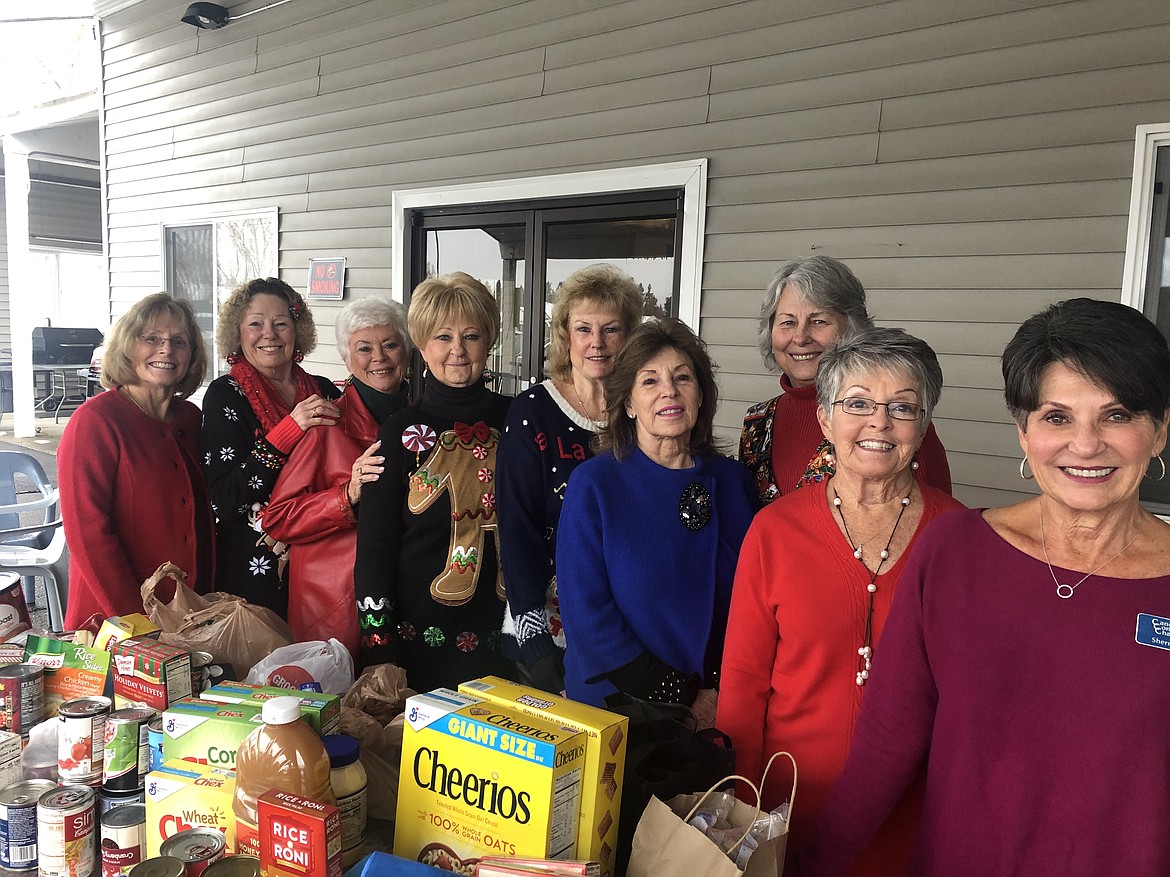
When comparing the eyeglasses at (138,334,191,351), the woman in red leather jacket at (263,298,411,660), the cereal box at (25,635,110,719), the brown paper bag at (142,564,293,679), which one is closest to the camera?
the cereal box at (25,635,110,719)

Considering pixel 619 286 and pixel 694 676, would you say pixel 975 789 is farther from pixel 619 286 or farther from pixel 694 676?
pixel 619 286

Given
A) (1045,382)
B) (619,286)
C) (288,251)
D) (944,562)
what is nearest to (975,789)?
(944,562)

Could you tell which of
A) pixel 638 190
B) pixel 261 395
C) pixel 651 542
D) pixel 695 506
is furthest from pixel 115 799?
pixel 638 190

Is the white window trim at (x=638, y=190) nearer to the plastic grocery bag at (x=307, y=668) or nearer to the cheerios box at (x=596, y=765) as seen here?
the plastic grocery bag at (x=307, y=668)

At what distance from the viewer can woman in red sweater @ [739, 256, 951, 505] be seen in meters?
2.10

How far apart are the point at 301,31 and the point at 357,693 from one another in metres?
5.52

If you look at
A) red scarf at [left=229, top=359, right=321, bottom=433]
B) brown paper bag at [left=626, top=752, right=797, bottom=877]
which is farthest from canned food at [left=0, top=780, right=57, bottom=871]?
red scarf at [left=229, top=359, right=321, bottom=433]

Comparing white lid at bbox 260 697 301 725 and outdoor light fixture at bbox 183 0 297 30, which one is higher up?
outdoor light fixture at bbox 183 0 297 30

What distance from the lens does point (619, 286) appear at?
93.2 inches

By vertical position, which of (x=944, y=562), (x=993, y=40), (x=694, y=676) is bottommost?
(x=694, y=676)

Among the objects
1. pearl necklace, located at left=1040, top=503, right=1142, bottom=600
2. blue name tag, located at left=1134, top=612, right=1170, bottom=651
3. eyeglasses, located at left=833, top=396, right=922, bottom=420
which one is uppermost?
eyeglasses, located at left=833, top=396, right=922, bottom=420

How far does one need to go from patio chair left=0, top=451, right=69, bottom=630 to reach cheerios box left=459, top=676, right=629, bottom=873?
3.04m

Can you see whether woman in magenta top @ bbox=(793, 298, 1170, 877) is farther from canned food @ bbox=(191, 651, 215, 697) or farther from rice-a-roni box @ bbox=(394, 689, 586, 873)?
canned food @ bbox=(191, 651, 215, 697)

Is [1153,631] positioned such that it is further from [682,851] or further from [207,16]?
[207,16]
